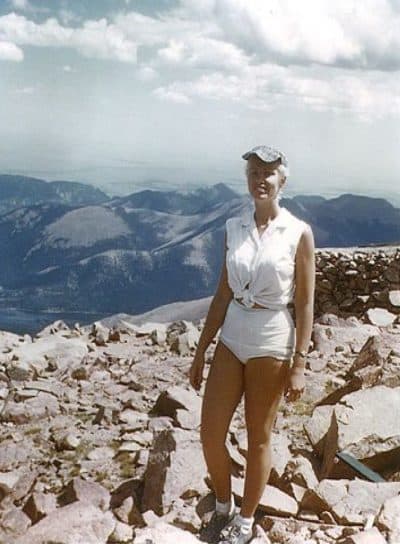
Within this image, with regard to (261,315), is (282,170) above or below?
above

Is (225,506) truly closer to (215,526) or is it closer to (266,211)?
(215,526)

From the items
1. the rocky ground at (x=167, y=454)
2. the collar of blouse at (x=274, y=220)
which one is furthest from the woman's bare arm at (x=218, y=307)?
the rocky ground at (x=167, y=454)

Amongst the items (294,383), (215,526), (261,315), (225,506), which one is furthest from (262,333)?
(215,526)

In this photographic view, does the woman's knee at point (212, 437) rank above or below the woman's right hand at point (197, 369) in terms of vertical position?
below

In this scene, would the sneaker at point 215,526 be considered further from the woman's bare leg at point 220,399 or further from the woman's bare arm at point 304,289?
the woman's bare arm at point 304,289

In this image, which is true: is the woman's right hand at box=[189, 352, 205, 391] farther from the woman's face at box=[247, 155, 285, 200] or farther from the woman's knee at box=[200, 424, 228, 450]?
the woman's face at box=[247, 155, 285, 200]

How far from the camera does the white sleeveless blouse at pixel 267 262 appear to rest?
367cm

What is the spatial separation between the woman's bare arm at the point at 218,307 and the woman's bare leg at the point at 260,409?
40 centimetres

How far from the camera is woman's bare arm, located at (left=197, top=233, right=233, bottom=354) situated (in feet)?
13.0

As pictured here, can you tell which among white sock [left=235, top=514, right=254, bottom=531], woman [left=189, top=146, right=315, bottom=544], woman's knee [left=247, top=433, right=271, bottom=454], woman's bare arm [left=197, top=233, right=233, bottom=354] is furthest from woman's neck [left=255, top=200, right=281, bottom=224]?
white sock [left=235, top=514, right=254, bottom=531]

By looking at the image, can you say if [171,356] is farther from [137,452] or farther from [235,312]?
[235,312]

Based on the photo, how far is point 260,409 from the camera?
12.5 ft

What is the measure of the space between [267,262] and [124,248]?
123m

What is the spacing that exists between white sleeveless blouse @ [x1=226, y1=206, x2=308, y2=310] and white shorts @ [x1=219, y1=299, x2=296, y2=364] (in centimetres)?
6
